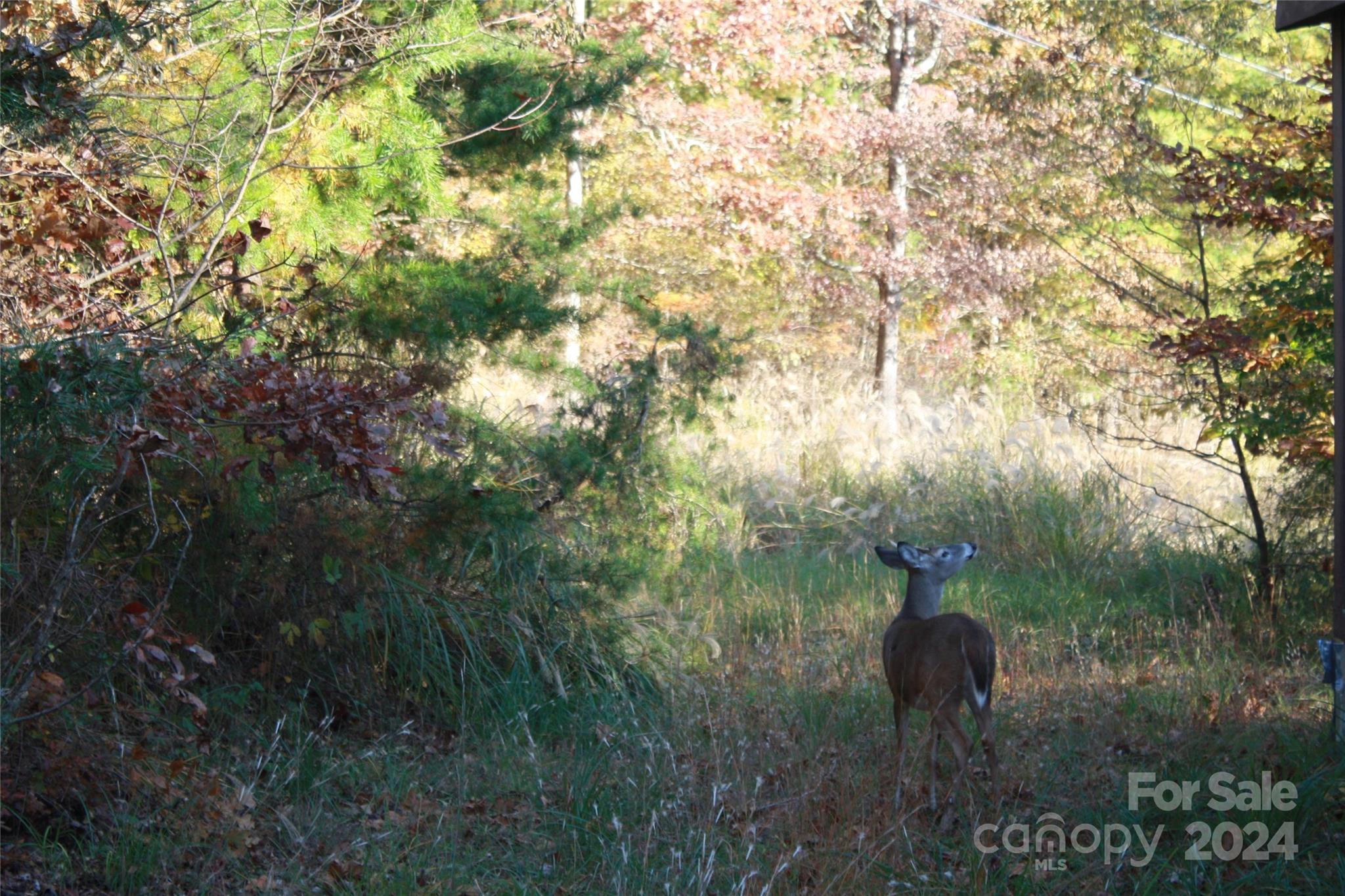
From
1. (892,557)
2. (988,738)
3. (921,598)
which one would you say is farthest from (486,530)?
(988,738)

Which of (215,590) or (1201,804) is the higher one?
(215,590)

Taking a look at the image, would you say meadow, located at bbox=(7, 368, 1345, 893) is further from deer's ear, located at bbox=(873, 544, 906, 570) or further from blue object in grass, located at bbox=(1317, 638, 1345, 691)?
deer's ear, located at bbox=(873, 544, 906, 570)

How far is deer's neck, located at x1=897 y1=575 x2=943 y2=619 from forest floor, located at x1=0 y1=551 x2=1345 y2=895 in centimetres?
49

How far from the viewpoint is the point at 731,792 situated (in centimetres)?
471

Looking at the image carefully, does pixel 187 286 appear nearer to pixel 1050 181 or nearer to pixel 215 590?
pixel 215 590

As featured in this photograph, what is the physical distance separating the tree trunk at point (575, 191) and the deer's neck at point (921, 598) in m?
2.04

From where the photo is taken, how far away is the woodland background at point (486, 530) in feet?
13.3

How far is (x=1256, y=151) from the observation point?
683 cm

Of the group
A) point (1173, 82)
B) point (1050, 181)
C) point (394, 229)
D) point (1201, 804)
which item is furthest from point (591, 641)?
point (1050, 181)

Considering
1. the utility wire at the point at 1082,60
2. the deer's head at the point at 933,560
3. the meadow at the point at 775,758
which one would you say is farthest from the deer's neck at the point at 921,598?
the utility wire at the point at 1082,60

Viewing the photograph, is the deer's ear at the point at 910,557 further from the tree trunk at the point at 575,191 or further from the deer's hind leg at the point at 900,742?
the tree trunk at the point at 575,191

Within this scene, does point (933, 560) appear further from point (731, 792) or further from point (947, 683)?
point (731, 792)

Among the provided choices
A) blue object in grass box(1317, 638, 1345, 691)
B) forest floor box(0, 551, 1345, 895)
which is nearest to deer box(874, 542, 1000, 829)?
forest floor box(0, 551, 1345, 895)

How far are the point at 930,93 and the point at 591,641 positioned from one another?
13.5 m
